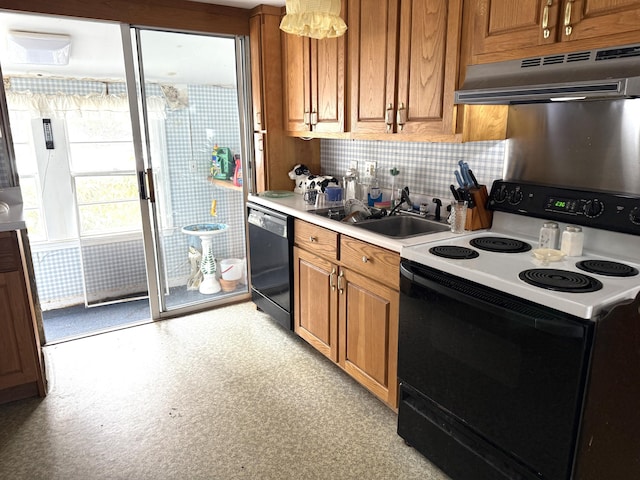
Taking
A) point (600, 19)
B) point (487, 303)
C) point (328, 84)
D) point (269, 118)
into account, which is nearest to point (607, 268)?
point (487, 303)

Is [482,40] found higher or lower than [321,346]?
higher

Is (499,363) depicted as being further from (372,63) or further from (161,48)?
(161,48)

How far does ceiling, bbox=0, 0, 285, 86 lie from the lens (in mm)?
2914

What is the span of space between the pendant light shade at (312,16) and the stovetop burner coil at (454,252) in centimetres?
100

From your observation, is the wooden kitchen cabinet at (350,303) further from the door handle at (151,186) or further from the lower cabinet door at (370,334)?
the door handle at (151,186)

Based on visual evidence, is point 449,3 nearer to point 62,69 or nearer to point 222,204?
point 222,204

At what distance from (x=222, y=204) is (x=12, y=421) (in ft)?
6.40

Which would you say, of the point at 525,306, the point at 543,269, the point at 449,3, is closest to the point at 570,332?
the point at 525,306

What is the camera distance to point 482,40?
70.9 inches

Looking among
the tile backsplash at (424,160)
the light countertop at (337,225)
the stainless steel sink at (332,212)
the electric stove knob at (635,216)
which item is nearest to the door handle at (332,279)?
the light countertop at (337,225)

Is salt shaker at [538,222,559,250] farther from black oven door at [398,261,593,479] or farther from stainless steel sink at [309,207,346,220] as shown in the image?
stainless steel sink at [309,207,346,220]

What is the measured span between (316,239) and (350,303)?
0.44 meters

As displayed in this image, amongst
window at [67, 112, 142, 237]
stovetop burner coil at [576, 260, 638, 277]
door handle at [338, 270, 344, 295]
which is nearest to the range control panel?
stovetop burner coil at [576, 260, 638, 277]

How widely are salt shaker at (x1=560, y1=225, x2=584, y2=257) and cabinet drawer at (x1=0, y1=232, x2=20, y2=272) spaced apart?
250cm
